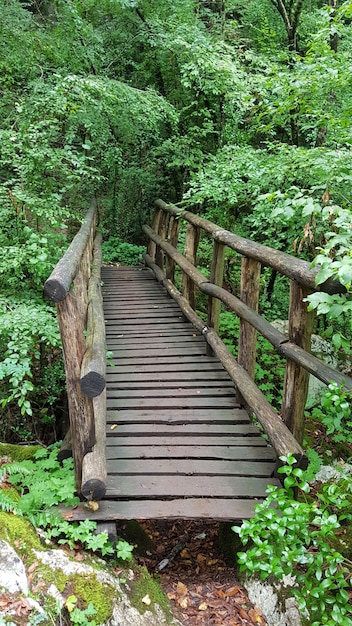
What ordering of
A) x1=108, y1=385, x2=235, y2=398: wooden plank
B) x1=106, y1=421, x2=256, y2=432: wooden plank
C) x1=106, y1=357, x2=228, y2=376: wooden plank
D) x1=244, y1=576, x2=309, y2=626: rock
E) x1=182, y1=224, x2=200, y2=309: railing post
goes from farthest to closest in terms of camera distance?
x1=182, y1=224, x2=200, y2=309: railing post, x1=106, y1=357, x2=228, y2=376: wooden plank, x1=108, y1=385, x2=235, y2=398: wooden plank, x1=106, y1=421, x2=256, y2=432: wooden plank, x1=244, y1=576, x2=309, y2=626: rock

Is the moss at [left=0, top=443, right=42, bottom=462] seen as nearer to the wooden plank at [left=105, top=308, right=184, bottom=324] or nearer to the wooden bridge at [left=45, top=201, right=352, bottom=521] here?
the wooden bridge at [left=45, top=201, right=352, bottom=521]

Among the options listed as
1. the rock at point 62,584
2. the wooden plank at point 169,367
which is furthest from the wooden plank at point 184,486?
the wooden plank at point 169,367

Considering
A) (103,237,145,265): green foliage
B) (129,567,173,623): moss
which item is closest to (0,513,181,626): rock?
(129,567,173,623): moss

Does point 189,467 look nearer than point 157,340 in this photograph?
Yes

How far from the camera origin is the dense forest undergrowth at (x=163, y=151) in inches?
162

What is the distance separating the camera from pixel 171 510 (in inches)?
121

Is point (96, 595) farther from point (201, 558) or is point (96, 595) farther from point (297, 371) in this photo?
point (297, 371)

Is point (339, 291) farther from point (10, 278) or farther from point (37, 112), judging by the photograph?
point (37, 112)

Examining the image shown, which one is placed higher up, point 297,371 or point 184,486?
point 297,371

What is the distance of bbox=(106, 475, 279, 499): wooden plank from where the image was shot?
3215 millimetres

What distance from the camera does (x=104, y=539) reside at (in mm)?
2797

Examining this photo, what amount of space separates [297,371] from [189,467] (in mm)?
1105

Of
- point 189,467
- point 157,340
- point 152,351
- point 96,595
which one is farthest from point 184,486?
point 157,340

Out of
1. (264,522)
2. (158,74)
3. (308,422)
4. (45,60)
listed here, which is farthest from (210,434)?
(158,74)
